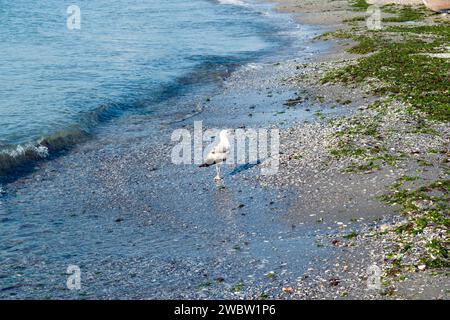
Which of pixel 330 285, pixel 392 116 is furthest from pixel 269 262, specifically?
pixel 392 116

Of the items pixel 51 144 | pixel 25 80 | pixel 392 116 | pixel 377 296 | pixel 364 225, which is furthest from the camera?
pixel 25 80

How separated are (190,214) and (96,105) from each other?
14917 millimetres

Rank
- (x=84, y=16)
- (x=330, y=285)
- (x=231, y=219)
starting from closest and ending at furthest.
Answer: (x=330, y=285)
(x=231, y=219)
(x=84, y=16)

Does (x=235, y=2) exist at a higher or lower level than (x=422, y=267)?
higher

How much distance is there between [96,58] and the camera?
143 ft

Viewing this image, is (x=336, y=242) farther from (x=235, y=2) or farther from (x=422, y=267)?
(x=235, y=2)

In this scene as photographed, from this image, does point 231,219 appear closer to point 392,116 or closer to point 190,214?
point 190,214

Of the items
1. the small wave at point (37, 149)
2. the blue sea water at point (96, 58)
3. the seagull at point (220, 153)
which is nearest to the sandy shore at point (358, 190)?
the seagull at point (220, 153)

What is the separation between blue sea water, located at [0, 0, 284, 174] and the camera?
27.6m

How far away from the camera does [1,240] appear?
1585 centimetres

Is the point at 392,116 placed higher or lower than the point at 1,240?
higher

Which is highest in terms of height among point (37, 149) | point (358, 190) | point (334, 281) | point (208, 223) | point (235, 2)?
point (235, 2)

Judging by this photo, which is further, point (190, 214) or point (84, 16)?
point (84, 16)

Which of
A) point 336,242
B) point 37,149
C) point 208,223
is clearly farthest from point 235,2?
point 336,242
